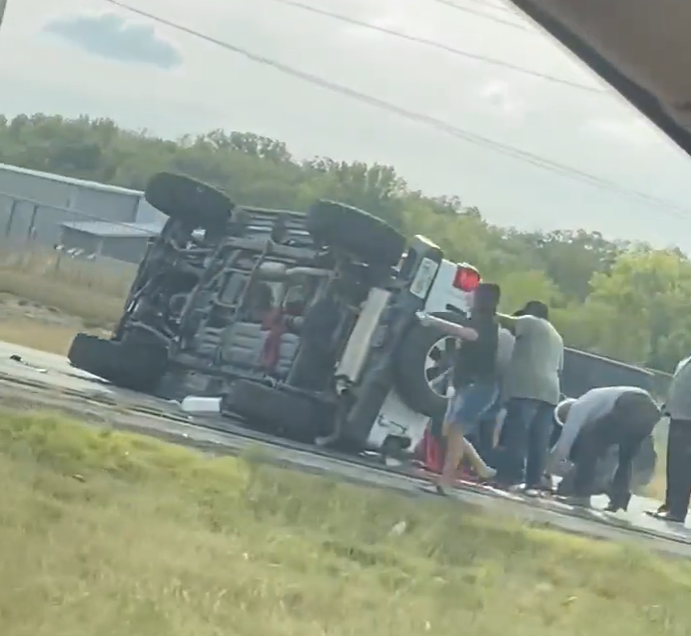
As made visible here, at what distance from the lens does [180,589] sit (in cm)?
180

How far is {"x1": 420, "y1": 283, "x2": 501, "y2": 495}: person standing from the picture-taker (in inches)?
83.1

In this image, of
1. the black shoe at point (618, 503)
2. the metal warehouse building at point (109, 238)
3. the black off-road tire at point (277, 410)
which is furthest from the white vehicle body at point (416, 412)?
the metal warehouse building at point (109, 238)

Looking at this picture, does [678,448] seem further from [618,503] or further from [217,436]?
[217,436]

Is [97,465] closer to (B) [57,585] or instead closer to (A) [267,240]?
(B) [57,585]

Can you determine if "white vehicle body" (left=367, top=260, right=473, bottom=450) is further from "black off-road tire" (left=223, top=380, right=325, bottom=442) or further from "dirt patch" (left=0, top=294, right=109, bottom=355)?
"dirt patch" (left=0, top=294, right=109, bottom=355)

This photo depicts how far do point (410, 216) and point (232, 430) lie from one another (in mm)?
464

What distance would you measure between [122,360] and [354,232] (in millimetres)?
437

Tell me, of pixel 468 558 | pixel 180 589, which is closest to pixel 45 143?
pixel 180 589

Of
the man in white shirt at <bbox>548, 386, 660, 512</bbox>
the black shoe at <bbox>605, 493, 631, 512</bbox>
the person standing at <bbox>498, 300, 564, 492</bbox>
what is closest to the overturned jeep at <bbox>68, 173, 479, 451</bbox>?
the person standing at <bbox>498, 300, 564, 492</bbox>

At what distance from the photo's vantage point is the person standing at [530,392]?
6.95 ft

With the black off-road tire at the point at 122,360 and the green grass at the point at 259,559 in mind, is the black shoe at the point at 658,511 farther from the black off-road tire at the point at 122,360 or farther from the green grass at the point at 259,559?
the black off-road tire at the point at 122,360

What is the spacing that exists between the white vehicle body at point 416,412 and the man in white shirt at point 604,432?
269 millimetres

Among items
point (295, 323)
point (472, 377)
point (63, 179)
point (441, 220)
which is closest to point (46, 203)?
point (63, 179)

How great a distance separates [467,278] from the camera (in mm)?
2084
